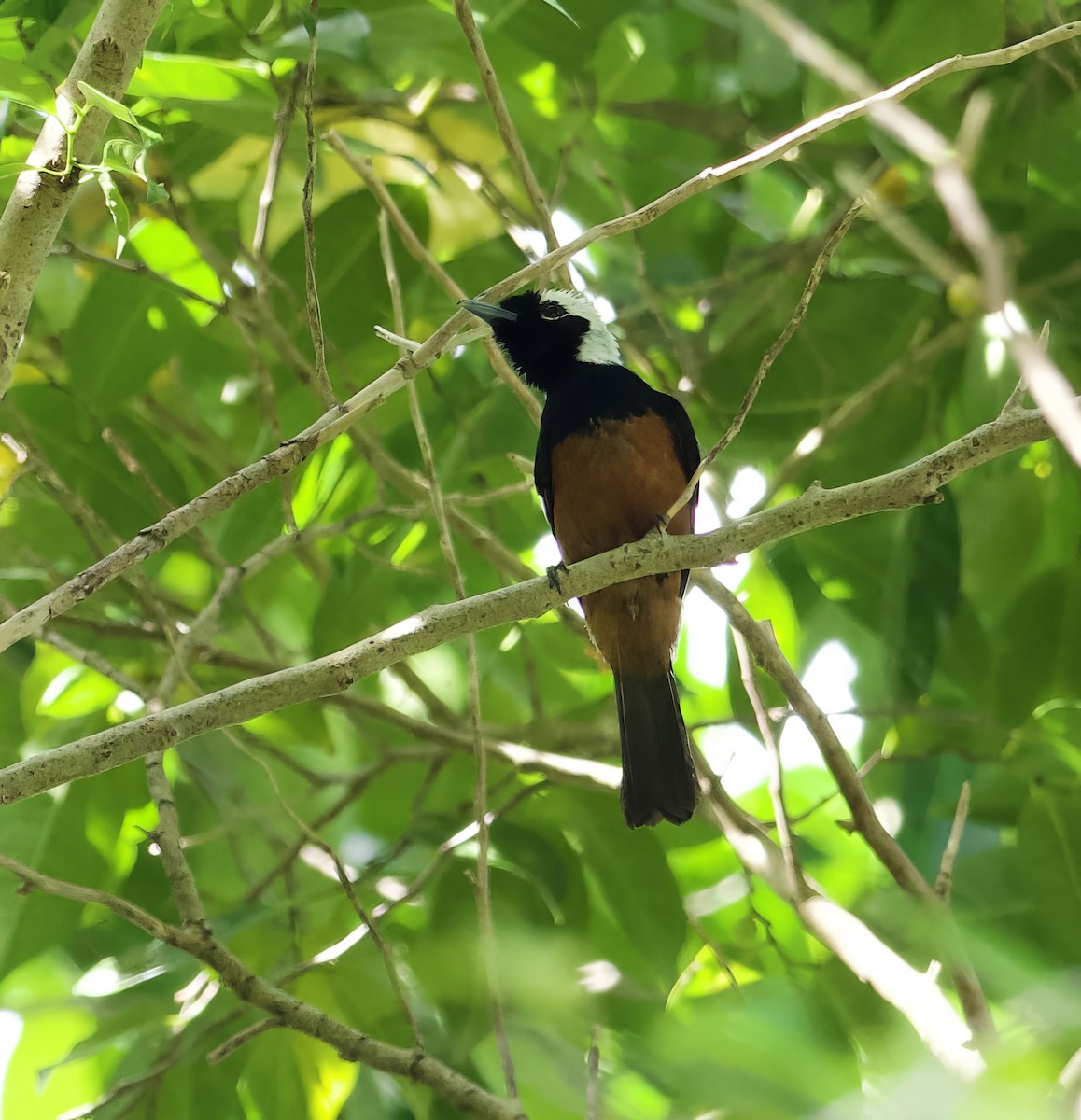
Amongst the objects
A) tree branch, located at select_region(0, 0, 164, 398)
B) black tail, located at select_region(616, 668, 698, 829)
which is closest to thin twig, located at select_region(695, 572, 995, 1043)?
black tail, located at select_region(616, 668, 698, 829)

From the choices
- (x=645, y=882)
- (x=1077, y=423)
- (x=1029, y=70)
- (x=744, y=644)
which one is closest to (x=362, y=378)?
(x=744, y=644)

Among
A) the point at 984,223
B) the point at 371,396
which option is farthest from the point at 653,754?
the point at 984,223

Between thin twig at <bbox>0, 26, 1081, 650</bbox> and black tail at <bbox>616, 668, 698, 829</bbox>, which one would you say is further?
black tail at <bbox>616, 668, 698, 829</bbox>

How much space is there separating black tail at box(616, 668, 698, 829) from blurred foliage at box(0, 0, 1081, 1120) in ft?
0.45

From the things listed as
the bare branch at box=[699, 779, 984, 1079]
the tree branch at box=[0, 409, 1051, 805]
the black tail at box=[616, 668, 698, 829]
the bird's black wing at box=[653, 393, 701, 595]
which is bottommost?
the bare branch at box=[699, 779, 984, 1079]

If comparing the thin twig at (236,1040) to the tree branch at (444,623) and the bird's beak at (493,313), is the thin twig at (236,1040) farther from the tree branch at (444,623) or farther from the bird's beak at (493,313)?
the bird's beak at (493,313)

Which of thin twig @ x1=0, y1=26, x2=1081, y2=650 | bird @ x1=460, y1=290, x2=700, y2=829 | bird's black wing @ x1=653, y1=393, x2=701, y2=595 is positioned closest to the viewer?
thin twig @ x1=0, y1=26, x2=1081, y2=650

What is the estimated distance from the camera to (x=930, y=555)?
10.0 feet

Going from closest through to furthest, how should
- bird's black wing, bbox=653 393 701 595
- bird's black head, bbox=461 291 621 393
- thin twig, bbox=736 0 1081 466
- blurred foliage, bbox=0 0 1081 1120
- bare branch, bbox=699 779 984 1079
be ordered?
thin twig, bbox=736 0 1081 466, bare branch, bbox=699 779 984 1079, blurred foliage, bbox=0 0 1081 1120, bird's black wing, bbox=653 393 701 595, bird's black head, bbox=461 291 621 393

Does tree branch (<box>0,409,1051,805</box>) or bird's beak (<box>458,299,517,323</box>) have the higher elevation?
bird's beak (<box>458,299,517,323</box>)

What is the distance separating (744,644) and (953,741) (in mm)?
934

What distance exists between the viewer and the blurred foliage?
2.90 m

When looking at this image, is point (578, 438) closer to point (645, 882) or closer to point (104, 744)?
point (645, 882)

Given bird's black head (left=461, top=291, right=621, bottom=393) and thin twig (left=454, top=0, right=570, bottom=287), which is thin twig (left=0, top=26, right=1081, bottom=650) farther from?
bird's black head (left=461, top=291, right=621, bottom=393)
